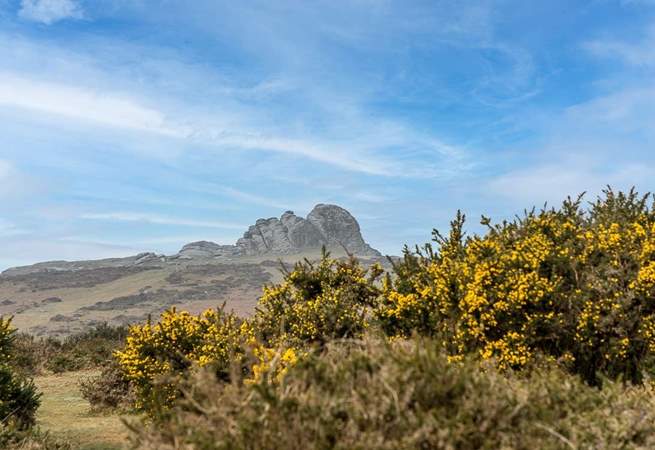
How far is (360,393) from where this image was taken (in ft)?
15.0

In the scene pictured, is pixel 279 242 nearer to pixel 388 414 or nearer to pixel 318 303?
pixel 318 303

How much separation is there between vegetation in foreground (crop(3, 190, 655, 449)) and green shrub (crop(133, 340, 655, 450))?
1cm

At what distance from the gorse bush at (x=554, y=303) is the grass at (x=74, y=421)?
819 centimetres

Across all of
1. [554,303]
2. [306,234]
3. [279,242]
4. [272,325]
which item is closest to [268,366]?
[554,303]

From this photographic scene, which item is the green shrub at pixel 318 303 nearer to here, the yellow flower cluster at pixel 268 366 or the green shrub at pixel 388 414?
the yellow flower cluster at pixel 268 366

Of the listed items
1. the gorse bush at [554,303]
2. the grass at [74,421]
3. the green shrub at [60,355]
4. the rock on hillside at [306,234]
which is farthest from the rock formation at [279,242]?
the gorse bush at [554,303]

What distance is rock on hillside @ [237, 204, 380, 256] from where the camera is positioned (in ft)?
560

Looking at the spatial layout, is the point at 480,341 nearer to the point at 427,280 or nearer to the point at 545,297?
the point at 545,297

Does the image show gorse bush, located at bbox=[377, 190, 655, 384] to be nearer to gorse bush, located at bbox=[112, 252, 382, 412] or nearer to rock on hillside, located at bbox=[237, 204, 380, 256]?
gorse bush, located at bbox=[112, 252, 382, 412]

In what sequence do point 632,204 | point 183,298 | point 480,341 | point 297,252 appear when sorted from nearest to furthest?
point 480,341 < point 632,204 < point 183,298 < point 297,252

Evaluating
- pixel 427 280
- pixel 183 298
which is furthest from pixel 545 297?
pixel 183 298

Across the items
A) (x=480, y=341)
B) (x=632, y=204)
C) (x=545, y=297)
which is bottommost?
(x=480, y=341)

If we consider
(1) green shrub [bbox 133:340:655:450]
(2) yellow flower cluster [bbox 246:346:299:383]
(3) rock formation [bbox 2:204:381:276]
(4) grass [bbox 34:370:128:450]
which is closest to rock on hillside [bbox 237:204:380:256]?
(3) rock formation [bbox 2:204:381:276]

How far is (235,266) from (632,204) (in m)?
108
